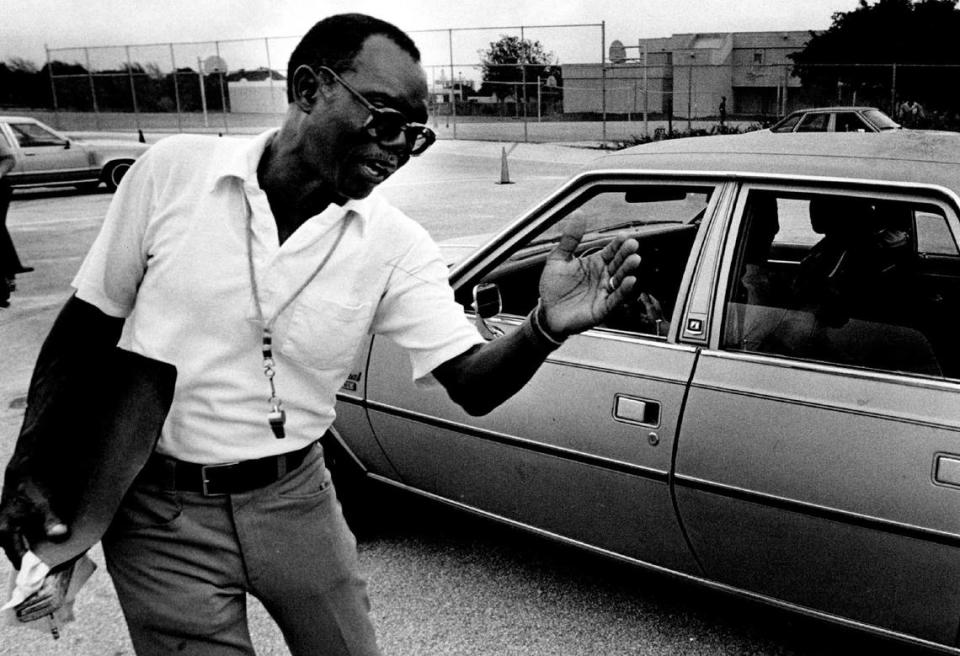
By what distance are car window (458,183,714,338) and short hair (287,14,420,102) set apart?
88 cm

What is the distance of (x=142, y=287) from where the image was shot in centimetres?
163

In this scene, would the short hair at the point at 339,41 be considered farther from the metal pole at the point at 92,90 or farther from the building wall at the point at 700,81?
the metal pole at the point at 92,90

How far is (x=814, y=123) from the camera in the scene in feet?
54.1

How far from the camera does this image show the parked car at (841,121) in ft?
49.5

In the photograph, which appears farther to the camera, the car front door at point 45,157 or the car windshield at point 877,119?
the car front door at point 45,157

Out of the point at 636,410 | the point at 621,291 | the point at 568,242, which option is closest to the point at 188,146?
the point at 568,242

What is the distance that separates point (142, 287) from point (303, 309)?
0.96 ft

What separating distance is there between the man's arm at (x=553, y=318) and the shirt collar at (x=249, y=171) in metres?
0.34

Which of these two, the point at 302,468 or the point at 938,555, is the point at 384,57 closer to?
the point at 302,468

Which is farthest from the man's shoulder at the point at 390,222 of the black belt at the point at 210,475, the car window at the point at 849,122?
the car window at the point at 849,122

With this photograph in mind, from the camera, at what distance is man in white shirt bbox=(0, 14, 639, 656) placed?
161 centimetres

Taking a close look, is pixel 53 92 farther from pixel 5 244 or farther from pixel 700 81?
pixel 700 81

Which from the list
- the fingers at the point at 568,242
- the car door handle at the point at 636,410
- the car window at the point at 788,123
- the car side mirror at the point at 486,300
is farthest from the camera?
the car window at the point at 788,123

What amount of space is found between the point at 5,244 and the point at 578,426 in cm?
754
